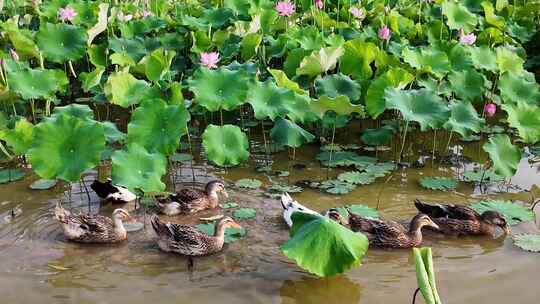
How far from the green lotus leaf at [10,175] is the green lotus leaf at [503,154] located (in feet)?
13.7

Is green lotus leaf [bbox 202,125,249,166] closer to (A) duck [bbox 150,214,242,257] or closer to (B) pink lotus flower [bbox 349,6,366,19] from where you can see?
(A) duck [bbox 150,214,242,257]

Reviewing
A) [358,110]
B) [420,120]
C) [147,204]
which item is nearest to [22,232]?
[147,204]

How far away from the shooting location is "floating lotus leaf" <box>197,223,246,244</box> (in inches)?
193

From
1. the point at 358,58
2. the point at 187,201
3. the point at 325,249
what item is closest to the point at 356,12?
the point at 358,58

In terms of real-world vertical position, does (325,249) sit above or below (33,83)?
below

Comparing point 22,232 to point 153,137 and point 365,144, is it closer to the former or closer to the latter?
point 153,137

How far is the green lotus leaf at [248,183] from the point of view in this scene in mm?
5840

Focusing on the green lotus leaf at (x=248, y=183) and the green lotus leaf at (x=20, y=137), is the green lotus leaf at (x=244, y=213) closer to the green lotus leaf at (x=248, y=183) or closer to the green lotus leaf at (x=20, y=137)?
the green lotus leaf at (x=248, y=183)

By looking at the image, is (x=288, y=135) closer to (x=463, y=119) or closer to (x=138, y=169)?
(x=138, y=169)

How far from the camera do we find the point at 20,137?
5.55m

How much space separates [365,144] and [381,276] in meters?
2.67

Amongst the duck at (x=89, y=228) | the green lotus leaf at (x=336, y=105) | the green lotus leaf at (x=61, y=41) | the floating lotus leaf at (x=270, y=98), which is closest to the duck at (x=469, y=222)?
the green lotus leaf at (x=336, y=105)

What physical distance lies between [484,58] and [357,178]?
2329 millimetres

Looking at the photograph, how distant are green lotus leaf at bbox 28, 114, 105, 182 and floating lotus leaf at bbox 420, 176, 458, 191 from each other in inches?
111
